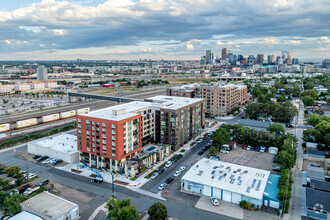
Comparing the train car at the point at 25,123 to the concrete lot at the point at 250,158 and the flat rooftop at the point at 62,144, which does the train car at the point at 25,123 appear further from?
the concrete lot at the point at 250,158

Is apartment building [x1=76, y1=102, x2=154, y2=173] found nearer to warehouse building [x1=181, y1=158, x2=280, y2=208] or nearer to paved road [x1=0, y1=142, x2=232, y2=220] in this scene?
paved road [x1=0, y1=142, x2=232, y2=220]

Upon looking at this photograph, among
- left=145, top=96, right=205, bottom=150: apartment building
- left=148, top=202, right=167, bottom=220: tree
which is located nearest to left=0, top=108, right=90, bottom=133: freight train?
left=145, top=96, right=205, bottom=150: apartment building

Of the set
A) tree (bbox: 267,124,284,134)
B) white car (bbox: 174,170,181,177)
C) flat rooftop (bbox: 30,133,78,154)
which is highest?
tree (bbox: 267,124,284,134)

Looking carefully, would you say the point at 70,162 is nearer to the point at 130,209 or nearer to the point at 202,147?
the point at 130,209

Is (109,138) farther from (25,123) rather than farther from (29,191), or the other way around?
(25,123)

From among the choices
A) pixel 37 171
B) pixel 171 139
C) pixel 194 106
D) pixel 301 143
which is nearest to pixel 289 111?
pixel 301 143

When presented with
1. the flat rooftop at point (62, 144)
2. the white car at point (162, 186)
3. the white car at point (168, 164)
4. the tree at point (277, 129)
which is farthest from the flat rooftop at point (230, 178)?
the flat rooftop at point (62, 144)
